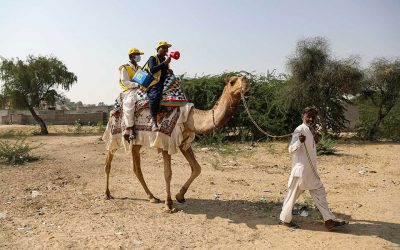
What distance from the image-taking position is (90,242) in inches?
183

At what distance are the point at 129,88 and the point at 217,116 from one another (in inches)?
71.2

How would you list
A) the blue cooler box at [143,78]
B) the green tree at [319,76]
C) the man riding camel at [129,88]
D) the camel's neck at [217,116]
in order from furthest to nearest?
1. the green tree at [319,76]
2. the man riding camel at [129,88]
3. the blue cooler box at [143,78]
4. the camel's neck at [217,116]

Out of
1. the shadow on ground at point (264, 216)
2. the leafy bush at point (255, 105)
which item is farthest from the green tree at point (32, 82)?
the shadow on ground at point (264, 216)

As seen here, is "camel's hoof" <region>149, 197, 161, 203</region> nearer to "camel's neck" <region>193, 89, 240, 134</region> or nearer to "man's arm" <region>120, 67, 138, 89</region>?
"camel's neck" <region>193, 89, 240, 134</region>

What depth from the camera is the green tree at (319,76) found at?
15.9 m

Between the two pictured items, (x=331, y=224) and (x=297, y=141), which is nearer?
(x=331, y=224)

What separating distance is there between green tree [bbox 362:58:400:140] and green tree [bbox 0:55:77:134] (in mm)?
20014

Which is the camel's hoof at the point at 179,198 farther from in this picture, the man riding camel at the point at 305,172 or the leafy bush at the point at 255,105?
the leafy bush at the point at 255,105

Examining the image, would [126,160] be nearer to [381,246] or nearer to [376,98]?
[381,246]

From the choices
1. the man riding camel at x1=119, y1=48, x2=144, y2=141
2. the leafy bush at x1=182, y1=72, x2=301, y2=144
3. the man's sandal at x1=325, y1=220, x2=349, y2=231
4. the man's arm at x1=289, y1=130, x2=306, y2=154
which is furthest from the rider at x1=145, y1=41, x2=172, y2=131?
the leafy bush at x1=182, y1=72, x2=301, y2=144

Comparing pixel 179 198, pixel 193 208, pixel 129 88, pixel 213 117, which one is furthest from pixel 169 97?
pixel 193 208

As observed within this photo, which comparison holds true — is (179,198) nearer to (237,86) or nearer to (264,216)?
(264,216)

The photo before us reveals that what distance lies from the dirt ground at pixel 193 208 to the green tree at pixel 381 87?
6.95 m

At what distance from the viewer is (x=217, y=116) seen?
5969mm
